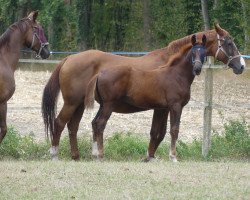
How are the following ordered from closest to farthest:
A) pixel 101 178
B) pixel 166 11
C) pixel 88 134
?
pixel 101 178 < pixel 88 134 < pixel 166 11

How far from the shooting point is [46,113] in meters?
12.5

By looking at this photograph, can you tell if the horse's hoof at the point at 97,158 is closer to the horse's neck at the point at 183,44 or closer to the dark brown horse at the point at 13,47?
the dark brown horse at the point at 13,47

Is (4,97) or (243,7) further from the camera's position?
(243,7)

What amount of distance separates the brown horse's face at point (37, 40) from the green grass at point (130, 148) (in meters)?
1.51

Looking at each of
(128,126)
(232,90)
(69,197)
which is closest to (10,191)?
(69,197)

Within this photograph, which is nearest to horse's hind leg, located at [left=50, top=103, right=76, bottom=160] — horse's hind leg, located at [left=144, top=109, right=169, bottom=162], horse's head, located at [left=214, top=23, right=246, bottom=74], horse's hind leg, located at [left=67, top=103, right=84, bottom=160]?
horse's hind leg, located at [left=67, top=103, right=84, bottom=160]

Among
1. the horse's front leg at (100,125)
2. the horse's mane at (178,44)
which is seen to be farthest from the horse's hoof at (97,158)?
the horse's mane at (178,44)

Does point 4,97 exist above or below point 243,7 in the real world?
above

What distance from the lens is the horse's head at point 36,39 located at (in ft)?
41.2

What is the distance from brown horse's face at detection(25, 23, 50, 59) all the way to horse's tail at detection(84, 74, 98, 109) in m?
1.28

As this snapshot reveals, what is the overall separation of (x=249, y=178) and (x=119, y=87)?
3.35 metres

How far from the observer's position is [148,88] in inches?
470

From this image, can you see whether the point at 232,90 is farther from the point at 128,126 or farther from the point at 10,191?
the point at 10,191

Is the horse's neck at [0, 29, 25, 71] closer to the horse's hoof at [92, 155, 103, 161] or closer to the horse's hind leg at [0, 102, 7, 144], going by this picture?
the horse's hind leg at [0, 102, 7, 144]
